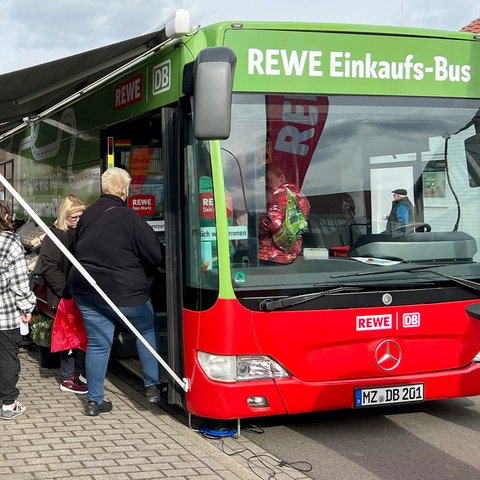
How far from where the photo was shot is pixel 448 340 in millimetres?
5699

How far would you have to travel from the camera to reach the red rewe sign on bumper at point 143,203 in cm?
698

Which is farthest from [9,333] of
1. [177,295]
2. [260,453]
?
[260,453]

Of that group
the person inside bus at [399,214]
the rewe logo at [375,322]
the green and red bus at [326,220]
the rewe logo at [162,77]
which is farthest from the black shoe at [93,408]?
the person inside bus at [399,214]

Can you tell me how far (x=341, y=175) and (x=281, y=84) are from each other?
2.42 ft

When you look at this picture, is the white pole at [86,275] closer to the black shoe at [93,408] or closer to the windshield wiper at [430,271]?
the black shoe at [93,408]

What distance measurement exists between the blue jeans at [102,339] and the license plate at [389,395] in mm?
1545

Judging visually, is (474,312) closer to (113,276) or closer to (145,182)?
(113,276)

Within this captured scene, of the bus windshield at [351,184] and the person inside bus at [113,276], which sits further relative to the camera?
the person inside bus at [113,276]

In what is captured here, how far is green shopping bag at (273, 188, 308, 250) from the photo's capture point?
5398 millimetres

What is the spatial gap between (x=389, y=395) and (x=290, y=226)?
1.31 meters

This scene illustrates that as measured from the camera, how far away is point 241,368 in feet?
17.3

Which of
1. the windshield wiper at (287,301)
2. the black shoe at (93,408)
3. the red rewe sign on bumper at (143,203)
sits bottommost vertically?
the black shoe at (93,408)

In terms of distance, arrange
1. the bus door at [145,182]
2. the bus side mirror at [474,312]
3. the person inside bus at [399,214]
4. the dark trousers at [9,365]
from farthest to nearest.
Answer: the bus door at [145,182]
the dark trousers at [9,365]
the person inside bus at [399,214]
the bus side mirror at [474,312]

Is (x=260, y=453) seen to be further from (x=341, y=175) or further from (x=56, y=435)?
(x=341, y=175)
